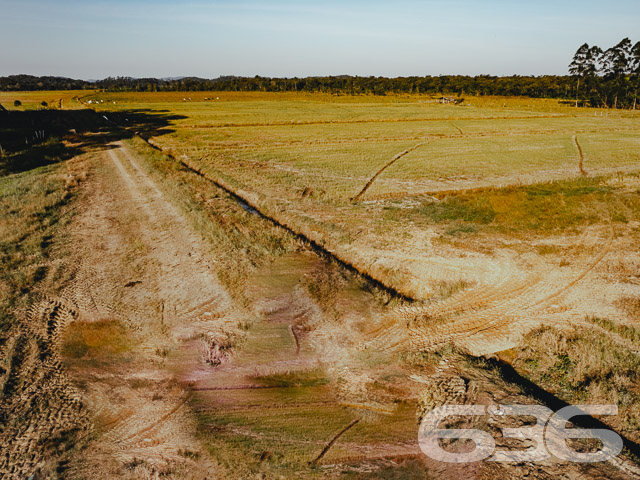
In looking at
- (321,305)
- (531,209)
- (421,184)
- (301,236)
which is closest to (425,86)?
(421,184)

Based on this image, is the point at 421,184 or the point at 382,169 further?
the point at 382,169

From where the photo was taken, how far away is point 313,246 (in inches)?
518

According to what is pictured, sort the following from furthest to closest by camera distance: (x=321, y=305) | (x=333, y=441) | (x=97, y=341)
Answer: (x=321, y=305) < (x=97, y=341) < (x=333, y=441)

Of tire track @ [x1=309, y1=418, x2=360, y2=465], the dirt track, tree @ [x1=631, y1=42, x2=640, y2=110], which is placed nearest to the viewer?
tire track @ [x1=309, y1=418, x2=360, y2=465]

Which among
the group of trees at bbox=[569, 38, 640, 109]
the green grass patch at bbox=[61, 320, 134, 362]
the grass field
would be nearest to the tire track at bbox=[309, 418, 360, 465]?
the grass field

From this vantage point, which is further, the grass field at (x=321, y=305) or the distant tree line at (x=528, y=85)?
the distant tree line at (x=528, y=85)

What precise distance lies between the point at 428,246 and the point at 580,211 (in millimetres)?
8196

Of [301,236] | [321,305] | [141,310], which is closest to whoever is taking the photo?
[141,310]

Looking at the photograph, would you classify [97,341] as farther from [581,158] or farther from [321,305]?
[581,158]

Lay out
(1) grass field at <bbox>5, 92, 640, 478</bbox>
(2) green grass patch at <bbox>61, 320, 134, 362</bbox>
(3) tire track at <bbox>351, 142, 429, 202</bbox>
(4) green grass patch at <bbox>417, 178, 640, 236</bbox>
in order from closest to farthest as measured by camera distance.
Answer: (1) grass field at <bbox>5, 92, 640, 478</bbox> → (2) green grass patch at <bbox>61, 320, 134, 362</bbox> → (4) green grass patch at <bbox>417, 178, 640, 236</bbox> → (3) tire track at <bbox>351, 142, 429, 202</bbox>

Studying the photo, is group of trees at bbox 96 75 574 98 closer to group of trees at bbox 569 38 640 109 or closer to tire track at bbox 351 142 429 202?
group of trees at bbox 569 38 640 109

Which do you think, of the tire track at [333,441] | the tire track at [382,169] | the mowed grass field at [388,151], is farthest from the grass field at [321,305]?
the mowed grass field at [388,151]

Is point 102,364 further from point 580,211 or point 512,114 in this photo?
point 512,114

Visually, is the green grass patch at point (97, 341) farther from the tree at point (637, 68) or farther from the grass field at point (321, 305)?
the tree at point (637, 68)
